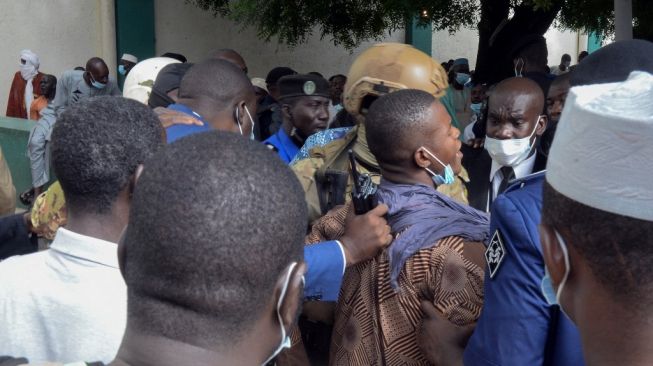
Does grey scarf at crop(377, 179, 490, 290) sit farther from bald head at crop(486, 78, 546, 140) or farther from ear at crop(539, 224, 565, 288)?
bald head at crop(486, 78, 546, 140)

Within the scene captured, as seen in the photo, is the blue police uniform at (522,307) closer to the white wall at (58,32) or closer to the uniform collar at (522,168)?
the uniform collar at (522,168)

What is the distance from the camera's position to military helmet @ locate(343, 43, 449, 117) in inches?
119

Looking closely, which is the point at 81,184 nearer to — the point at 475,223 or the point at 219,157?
the point at 219,157

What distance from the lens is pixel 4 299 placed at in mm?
1825

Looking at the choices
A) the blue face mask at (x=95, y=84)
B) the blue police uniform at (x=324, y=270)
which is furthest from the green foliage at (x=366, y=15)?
the blue police uniform at (x=324, y=270)

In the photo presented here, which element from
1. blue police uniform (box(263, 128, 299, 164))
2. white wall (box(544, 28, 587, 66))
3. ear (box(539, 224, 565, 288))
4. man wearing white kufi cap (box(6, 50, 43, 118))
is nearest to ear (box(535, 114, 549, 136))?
blue police uniform (box(263, 128, 299, 164))

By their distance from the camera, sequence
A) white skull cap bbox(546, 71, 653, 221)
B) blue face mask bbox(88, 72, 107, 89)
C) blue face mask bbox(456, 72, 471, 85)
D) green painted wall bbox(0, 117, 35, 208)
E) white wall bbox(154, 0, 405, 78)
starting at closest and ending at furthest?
white skull cap bbox(546, 71, 653, 221) → green painted wall bbox(0, 117, 35, 208) → blue face mask bbox(88, 72, 107, 89) → blue face mask bbox(456, 72, 471, 85) → white wall bbox(154, 0, 405, 78)

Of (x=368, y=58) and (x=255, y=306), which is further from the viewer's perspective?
(x=368, y=58)

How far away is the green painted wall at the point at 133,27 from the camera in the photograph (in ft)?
41.0

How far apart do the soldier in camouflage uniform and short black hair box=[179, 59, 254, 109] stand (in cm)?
57

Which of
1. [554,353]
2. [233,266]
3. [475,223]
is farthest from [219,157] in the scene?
[475,223]

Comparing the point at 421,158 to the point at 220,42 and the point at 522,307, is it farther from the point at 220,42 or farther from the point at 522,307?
the point at 220,42

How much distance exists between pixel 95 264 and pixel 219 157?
0.73 meters

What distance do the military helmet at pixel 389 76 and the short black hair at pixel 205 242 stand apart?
177 centimetres
